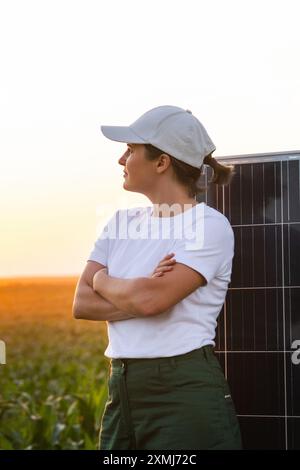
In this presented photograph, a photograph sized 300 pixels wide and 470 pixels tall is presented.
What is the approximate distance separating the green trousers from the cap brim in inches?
26.4

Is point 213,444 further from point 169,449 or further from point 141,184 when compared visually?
point 141,184

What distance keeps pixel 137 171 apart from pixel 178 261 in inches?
13.2

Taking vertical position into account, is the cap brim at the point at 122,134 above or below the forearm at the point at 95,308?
above

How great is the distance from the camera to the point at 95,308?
11.7ft

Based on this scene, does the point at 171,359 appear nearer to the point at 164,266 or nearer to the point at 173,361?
the point at 173,361

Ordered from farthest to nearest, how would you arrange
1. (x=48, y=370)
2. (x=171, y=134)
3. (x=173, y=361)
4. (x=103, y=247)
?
(x=48, y=370) → (x=103, y=247) → (x=171, y=134) → (x=173, y=361)

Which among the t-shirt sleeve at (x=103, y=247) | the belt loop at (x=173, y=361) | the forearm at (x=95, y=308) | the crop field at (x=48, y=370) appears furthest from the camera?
the crop field at (x=48, y=370)

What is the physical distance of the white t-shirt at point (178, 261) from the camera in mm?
3383

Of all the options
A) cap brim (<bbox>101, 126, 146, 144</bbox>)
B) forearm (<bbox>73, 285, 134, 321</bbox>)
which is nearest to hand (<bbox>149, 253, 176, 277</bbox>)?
forearm (<bbox>73, 285, 134, 321</bbox>)

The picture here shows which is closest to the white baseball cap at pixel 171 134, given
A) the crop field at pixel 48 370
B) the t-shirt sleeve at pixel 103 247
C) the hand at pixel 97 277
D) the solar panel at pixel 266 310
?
the t-shirt sleeve at pixel 103 247

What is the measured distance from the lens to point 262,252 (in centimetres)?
420

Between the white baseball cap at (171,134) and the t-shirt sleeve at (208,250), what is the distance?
0.70 feet

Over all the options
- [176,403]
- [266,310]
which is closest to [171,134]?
[176,403]

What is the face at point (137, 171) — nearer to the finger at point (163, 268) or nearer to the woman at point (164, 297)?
the woman at point (164, 297)
